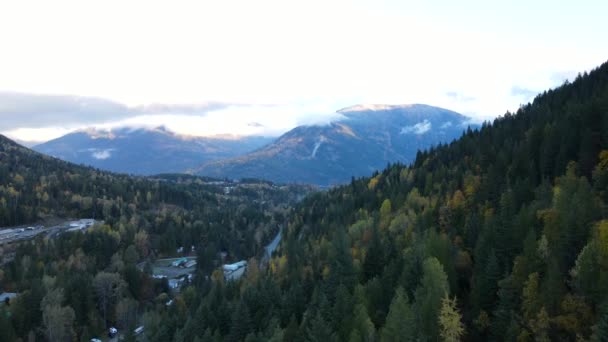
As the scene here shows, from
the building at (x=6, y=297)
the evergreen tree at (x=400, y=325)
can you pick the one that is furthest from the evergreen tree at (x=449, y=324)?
the building at (x=6, y=297)

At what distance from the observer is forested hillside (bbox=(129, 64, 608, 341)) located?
58.4m

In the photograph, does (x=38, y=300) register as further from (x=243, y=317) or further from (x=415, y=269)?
(x=415, y=269)

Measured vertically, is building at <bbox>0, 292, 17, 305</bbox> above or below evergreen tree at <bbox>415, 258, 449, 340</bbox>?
below

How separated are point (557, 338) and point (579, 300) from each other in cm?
475

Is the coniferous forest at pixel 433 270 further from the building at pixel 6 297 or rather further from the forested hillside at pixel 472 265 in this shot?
the building at pixel 6 297

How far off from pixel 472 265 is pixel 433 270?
14.6m

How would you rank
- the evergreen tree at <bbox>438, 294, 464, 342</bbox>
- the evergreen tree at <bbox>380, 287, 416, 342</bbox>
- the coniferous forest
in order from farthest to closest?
the evergreen tree at <bbox>380, 287, 416, 342</bbox>
the coniferous forest
the evergreen tree at <bbox>438, 294, 464, 342</bbox>

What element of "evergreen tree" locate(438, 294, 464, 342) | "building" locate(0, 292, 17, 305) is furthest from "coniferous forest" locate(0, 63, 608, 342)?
"building" locate(0, 292, 17, 305)

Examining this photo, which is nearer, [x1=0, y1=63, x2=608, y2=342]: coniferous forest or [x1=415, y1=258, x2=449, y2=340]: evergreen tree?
[x1=0, y1=63, x2=608, y2=342]: coniferous forest

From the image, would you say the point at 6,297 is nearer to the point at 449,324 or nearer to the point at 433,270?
the point at 433,270

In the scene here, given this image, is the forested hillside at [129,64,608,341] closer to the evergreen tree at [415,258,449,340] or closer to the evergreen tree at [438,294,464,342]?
the evergreen tree at [415,258,449,340]

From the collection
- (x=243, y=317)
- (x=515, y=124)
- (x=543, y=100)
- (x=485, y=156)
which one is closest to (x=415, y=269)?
(x=243, y=317)

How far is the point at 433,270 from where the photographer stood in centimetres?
6906

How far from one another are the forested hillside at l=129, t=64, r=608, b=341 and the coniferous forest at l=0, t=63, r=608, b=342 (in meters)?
0.24
